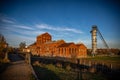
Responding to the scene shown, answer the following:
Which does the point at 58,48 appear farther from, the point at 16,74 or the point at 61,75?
the point at 16,74

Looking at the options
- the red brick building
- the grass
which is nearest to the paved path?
the grass

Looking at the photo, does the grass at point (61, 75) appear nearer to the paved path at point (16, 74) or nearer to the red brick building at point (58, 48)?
the paved path at point (16, 74)

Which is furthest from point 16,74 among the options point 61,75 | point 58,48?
point 58,48

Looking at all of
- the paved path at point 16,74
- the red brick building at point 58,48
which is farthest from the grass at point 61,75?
the red brick building at point 58,48

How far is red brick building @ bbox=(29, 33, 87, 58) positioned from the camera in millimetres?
54250

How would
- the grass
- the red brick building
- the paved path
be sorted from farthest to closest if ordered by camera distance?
the red brick building, the grass, the paved path

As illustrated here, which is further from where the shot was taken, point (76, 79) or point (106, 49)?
point (106, 49)

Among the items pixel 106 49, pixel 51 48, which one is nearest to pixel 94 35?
pixel 106 49

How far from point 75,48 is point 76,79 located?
39.5 m

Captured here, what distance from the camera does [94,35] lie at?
58.6 metres

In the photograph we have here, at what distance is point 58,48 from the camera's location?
58.8m

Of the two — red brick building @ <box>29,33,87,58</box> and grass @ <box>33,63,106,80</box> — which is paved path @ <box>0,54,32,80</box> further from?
red brick building @ <box>29,33,87,58</box>

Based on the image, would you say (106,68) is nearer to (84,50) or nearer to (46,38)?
(84,50)

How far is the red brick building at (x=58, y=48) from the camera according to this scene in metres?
54.2
